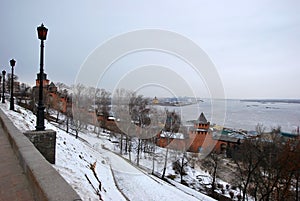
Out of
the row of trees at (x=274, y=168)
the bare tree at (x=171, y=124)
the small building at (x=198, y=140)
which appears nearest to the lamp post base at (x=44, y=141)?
the row of trees at (x=274, y=168)

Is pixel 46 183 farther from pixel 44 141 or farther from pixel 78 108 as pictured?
pixel 78 108

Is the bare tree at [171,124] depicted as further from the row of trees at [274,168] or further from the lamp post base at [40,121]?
the lamp post base at [40,121]

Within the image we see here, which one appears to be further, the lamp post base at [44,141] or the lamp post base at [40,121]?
the lamp post base at [40,121]

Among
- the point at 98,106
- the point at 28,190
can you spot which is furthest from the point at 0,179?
the point at 98,106

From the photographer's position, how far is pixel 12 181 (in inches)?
108

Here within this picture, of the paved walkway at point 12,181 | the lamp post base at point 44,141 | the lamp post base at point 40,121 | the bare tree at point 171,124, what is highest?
the lamp post base at point 40,121

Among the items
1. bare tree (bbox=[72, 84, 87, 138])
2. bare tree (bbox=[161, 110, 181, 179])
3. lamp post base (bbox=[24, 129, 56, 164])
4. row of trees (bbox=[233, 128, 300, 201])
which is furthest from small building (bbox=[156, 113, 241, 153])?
lamp post base (bbox=[24, 129, 56, 164])

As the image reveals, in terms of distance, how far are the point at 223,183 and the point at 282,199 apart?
744 centimetres

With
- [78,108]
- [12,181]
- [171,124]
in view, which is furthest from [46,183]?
[78,108]

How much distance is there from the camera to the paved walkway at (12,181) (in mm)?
2356

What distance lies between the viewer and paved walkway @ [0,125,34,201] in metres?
2.36

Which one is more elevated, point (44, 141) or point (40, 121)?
point (40, 121)

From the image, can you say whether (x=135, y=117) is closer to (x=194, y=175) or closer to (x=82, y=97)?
(x=194, y=175)

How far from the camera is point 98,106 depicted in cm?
3288
